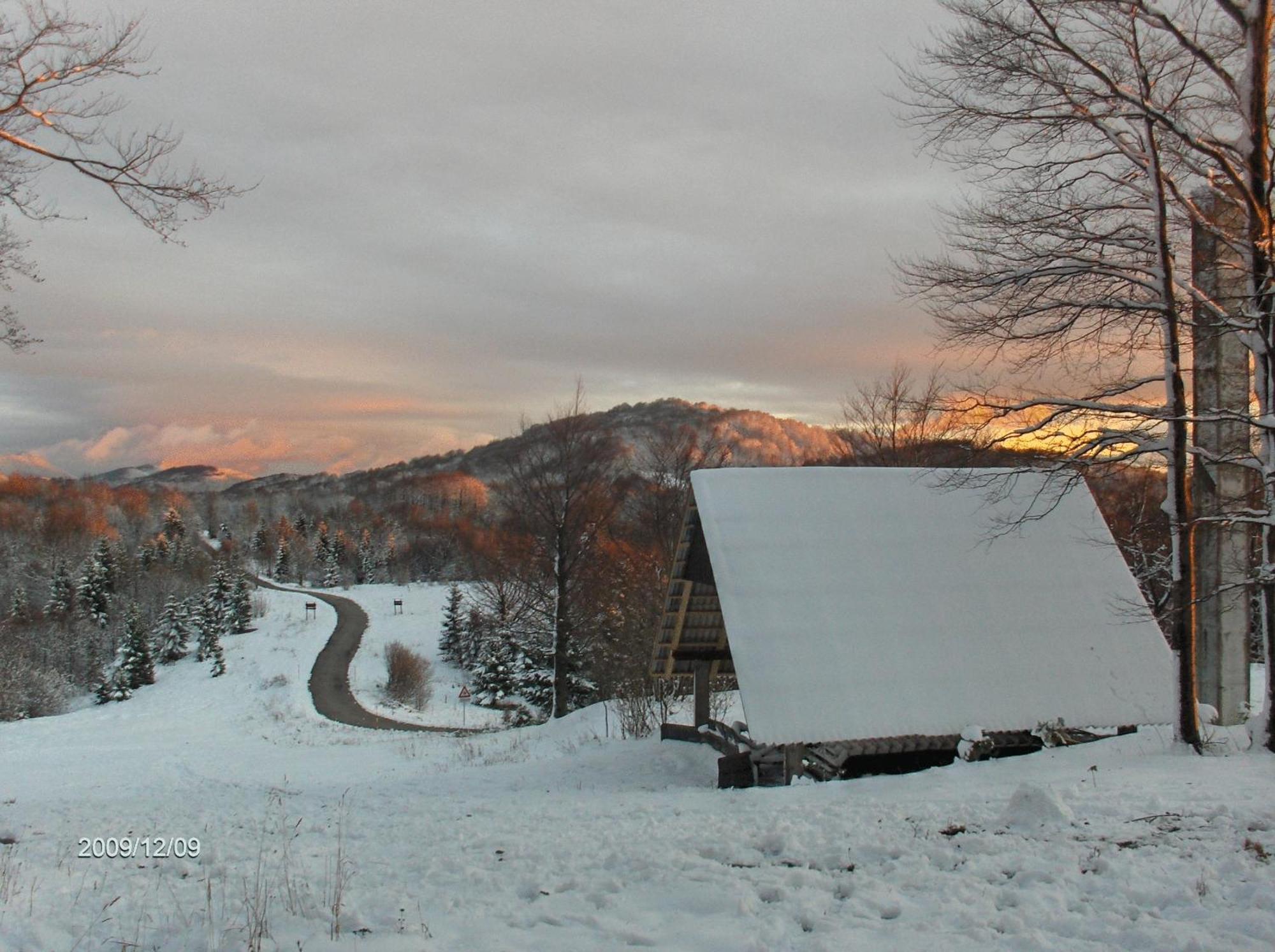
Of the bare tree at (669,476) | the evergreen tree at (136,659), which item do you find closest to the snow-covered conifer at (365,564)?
the evergreen tree at (136,659)

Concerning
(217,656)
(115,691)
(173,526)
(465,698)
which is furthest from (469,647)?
(173,526)

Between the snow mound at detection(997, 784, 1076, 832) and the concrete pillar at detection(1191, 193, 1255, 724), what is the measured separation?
573cm

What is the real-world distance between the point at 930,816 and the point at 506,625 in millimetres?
21621

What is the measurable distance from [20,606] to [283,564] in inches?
1287

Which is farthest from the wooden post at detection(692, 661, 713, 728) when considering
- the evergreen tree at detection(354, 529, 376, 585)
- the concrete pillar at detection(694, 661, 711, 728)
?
the evergreen tree at detection(354, 529, 376, 585)

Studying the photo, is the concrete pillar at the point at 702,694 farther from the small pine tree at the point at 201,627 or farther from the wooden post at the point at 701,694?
the small pine tree at the point at 201,627

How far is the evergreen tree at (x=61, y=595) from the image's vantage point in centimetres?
6400

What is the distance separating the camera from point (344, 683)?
39.3m

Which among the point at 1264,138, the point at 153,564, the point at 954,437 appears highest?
the point at 1264,138

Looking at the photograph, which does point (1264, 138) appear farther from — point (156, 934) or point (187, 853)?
point (187, 853)

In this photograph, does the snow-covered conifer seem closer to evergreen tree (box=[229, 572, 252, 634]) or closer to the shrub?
evergreen tree (box=[229, 572, 252, 634])

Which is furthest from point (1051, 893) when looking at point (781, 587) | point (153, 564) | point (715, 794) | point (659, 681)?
point (153, 564)

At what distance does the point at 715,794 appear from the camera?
8812 mm

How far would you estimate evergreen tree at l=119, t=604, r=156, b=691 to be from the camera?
143ft
